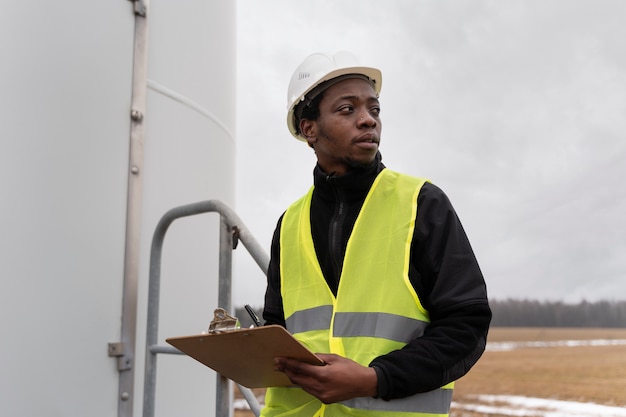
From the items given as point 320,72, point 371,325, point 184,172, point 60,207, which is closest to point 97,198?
point 60,207

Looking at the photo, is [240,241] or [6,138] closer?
[6,138]

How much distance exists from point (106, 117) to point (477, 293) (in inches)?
56.4

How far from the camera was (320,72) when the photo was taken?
1.81m

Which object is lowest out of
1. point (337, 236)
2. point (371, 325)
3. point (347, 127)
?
point (371, 325)

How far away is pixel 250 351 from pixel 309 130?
29.2 inches

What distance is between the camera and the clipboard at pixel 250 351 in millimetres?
1296

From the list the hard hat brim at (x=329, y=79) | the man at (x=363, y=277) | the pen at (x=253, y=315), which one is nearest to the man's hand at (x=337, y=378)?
the man at (x=363, y=277)

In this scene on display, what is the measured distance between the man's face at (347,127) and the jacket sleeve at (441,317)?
12.5 inches

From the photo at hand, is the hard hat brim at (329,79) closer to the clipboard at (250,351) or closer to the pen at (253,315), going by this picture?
the pen at (253,315)

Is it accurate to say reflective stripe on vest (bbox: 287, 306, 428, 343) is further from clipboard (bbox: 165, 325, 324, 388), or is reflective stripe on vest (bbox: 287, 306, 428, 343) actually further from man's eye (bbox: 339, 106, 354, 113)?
man's eye (bbox: 339, 106, 354, 113)

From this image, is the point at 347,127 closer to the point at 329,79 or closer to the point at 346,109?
the point at 346,109

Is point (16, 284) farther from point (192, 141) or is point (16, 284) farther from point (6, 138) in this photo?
point (192, 141)

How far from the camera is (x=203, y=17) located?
2676 mm

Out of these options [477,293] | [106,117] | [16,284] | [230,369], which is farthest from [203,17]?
[477,293]
